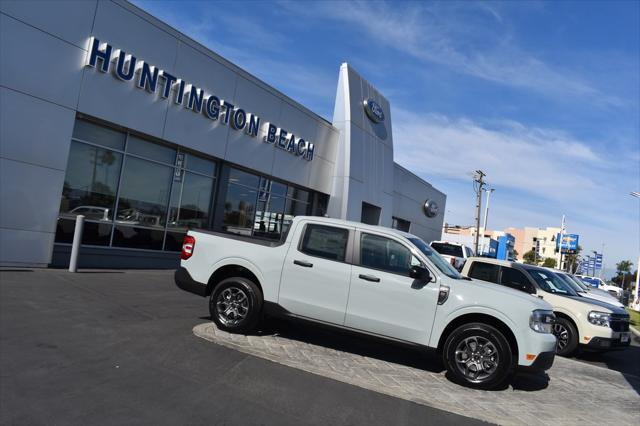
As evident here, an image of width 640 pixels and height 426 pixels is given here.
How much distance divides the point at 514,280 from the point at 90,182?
10.2 meters

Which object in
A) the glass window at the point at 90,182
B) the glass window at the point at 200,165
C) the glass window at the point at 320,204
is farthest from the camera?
the glass window at the point at 320,204

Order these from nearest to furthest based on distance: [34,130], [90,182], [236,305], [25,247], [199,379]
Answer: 1. [199,379]
2. [236,305]
3. [34,130]
4. [25,247]
5. [90,182]

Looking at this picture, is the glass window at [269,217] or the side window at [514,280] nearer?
the side window at [514,280]

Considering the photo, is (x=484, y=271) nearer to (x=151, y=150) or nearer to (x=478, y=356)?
(x=478, y=356)

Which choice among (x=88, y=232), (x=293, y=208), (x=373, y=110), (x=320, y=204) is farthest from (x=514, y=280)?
(x=373, y=110)

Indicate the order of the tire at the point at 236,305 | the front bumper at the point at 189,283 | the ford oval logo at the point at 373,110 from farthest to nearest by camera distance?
the ford oval logo at the point at 373,110, the front bumper at the point at 189,283, the tire at the point at 236,305

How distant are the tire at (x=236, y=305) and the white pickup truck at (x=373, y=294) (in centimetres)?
1

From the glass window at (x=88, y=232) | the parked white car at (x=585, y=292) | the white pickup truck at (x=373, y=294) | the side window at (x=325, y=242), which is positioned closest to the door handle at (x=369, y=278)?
the white pickup truck at (x=373, y=294)

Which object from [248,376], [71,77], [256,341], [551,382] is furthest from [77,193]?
[551,382]

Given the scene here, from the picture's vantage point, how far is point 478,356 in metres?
5.94

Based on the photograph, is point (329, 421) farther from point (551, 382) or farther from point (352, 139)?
point (352, 139)

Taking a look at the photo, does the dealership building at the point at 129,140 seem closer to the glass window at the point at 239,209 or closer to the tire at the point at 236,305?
the glass window at the point at 239,209

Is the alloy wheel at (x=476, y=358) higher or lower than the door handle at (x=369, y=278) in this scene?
lower

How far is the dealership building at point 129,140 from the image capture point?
10.3 meters
